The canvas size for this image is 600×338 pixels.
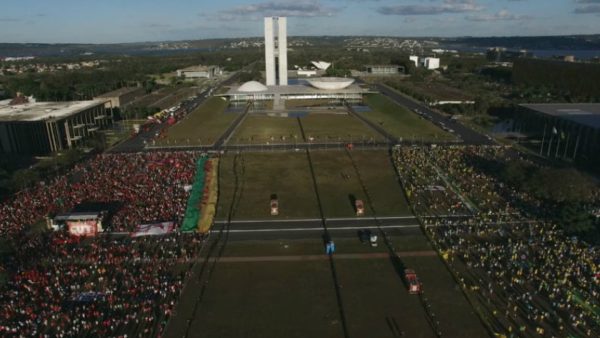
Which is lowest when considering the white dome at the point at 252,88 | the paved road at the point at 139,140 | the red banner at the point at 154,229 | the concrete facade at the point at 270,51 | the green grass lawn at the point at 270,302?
the green grass lawn at the point at 270,302

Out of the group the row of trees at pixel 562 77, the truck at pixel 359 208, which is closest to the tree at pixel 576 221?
the truck at pixel 359 208

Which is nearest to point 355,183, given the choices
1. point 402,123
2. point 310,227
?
point 310,227

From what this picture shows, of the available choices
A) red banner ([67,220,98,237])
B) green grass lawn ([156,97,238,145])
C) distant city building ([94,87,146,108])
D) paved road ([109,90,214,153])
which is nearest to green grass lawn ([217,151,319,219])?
red banner ([67,220,98,237])

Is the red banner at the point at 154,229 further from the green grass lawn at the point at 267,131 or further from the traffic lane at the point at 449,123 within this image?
the traffic lane at the point at 449,123

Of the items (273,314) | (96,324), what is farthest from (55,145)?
(273,314)

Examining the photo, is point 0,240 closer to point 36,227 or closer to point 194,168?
point 36,227

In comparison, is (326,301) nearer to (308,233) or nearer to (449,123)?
(308,233)
